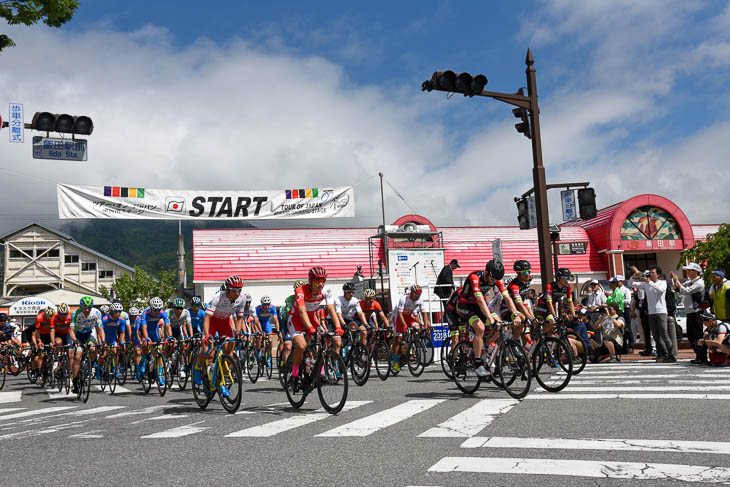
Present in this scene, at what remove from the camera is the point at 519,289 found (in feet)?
31.8

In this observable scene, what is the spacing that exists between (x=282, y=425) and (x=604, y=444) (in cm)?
352

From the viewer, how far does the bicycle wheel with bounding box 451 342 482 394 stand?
356 inches

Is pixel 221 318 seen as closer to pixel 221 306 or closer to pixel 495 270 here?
pixel 221 306

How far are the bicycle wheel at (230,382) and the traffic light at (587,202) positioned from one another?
956cm

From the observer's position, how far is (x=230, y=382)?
849 centimetres

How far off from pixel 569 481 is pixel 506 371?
175 inches

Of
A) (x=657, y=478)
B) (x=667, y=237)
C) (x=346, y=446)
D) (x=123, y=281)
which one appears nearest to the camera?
(x=657, y=478)

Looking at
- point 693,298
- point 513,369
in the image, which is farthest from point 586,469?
point 693,298

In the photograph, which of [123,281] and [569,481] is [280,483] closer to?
[569,481]

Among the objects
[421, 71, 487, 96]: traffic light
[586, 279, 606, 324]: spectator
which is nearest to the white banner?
[421, 71, 487, 96]: traffic light

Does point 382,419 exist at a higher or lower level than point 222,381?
lower

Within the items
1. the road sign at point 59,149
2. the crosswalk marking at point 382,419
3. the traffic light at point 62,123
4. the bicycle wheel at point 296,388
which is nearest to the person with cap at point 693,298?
the crosswalk marking at point 382,419

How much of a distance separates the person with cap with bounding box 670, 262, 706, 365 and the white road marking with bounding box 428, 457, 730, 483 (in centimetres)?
862

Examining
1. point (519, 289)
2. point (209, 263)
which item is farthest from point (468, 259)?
point (519, 289)
